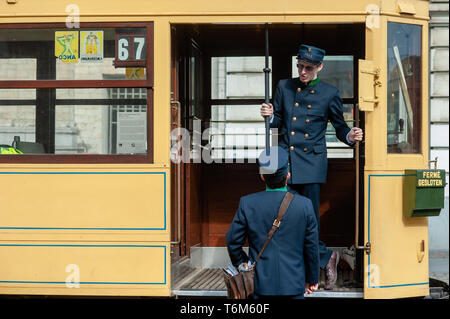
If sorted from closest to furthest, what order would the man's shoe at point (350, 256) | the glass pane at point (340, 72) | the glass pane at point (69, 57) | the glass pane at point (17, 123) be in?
the glass pane at point (69, 57), the glass pane at point (17, 123), the man's shoe at point (350, 256), the glass pane at point (340, 72)

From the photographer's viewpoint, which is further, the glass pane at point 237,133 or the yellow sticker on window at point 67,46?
the glass pane at point 237,133

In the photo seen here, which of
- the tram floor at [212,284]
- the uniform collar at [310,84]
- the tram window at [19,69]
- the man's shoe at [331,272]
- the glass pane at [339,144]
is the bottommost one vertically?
the tram floor at [212,284]

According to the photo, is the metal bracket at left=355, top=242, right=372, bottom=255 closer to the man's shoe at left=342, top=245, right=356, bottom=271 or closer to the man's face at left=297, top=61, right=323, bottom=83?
the man's shoe at left=342, top=245, right=356, bottom=271

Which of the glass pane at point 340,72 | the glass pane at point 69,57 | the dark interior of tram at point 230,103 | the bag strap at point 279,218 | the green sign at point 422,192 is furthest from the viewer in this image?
the glass pane at point 340,72

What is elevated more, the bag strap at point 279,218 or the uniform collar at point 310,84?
the uniform collar at point 310,84

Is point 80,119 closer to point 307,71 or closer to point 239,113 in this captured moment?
point 239,113

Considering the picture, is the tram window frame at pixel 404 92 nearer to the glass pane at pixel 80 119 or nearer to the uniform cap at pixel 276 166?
the uniform cap at pixel 276 166

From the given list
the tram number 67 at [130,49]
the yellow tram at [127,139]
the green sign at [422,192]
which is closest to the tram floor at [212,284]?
the yellow tram at [127,139]

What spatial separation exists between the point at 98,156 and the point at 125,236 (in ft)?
2.13

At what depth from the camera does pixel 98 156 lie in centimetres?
554

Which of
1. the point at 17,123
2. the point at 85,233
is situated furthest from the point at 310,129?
the point at 17,123

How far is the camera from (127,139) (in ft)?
18.3

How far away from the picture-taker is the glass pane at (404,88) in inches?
219
